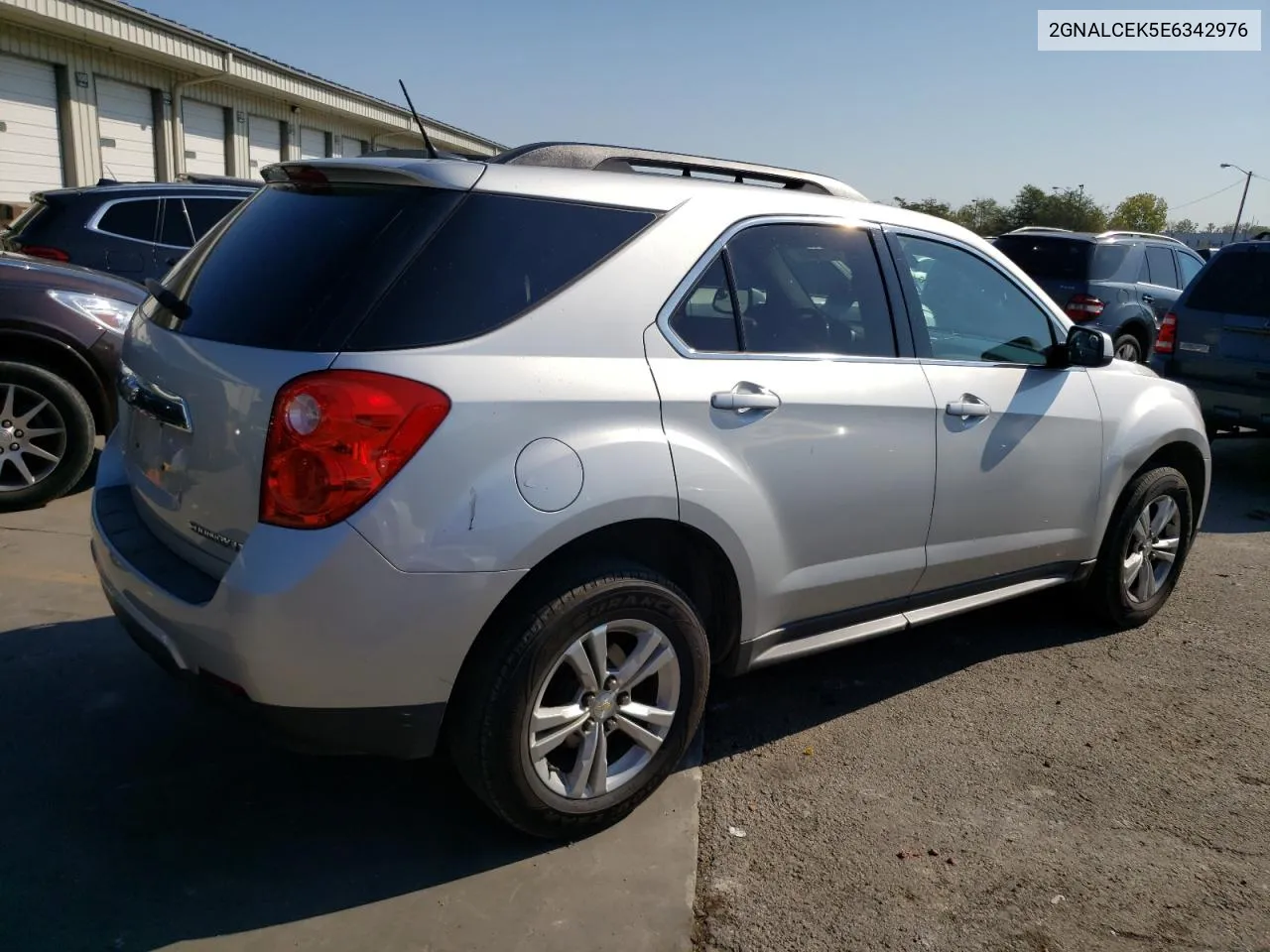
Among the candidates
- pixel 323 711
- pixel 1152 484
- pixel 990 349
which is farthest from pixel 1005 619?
pixel 323 711

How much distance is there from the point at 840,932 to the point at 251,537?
1773mm

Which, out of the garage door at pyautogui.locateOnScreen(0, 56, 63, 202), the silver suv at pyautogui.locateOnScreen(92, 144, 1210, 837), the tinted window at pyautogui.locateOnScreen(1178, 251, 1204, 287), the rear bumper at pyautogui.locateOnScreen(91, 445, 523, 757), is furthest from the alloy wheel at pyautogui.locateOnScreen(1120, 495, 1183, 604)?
the garage door at pyautogui.locateOnScreen(0, 56, 63, 202)

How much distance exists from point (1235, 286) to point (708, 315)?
694 cm

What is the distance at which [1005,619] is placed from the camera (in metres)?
5.02

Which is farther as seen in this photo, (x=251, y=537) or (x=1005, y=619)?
(x=1005, y=619)

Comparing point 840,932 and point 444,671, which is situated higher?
point 444,671

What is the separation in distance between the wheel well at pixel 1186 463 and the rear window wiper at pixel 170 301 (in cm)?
394

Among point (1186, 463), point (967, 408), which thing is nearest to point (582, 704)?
point (967, 408)

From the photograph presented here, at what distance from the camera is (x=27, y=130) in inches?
A: 651

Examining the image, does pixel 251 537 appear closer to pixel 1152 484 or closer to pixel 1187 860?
pixel 1187 860

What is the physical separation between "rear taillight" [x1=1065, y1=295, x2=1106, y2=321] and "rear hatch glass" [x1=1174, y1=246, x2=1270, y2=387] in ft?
10.2

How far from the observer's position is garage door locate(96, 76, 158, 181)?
18.3 metres

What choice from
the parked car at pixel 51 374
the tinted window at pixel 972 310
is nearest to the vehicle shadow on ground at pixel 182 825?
the parked car at pixel 51 374

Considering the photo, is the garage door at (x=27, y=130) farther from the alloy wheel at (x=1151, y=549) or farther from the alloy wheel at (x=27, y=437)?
the alloy wheel at (x=1151, y=549)
